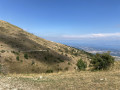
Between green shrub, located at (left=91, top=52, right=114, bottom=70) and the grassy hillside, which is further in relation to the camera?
green shrub, located at (left=91, top=52, right=114, bottom=70)

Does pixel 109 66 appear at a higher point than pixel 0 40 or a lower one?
lower

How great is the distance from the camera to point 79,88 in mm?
7359

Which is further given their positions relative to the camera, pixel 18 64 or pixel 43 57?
pixel 43 57

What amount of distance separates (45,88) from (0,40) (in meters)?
42.2

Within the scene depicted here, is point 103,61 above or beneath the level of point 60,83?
above

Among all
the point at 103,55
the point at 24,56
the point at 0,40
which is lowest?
the point at 24,56

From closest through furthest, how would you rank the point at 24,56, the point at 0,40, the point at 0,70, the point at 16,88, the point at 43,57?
the point at 16,88 → the point at 0,70 → the point at 24,56 → the point at 43,57 → the point at 0,40

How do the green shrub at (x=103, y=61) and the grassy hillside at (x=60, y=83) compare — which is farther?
the green shrub at (x=103, y=61)

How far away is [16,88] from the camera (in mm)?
7133

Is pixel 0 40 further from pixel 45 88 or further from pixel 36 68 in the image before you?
pixel 45 88

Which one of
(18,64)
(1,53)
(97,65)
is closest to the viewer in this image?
(97,65)

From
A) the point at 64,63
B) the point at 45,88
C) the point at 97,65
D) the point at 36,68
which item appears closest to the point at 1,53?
the point at 36,68

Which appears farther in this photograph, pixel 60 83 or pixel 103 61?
pixel 103 61

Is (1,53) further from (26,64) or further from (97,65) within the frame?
(97,65)
